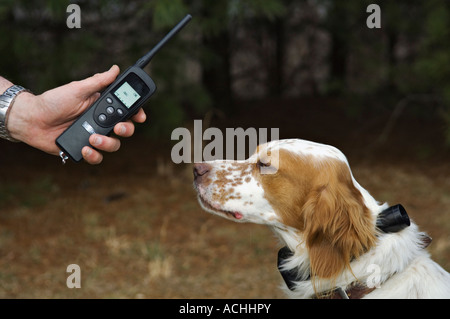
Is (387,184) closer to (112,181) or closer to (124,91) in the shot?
(112,181)

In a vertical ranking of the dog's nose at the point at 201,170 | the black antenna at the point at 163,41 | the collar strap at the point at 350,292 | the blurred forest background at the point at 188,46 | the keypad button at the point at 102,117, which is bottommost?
the collar strap at the point at 350,292

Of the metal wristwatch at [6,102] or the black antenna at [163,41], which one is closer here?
the black antenna at [163,41]

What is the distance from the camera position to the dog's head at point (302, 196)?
7.90ft

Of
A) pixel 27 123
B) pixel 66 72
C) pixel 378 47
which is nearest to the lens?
pixel 27 123

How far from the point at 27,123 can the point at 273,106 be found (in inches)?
274

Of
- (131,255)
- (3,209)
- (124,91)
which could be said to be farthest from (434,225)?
(3,209)

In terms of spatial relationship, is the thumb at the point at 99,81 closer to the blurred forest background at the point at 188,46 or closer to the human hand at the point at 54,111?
the human hand at the point at 54,111

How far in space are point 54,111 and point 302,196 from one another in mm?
1290

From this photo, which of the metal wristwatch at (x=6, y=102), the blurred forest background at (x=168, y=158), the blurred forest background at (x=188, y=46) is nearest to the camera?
the metal wristwatch at (x=6, y=102)

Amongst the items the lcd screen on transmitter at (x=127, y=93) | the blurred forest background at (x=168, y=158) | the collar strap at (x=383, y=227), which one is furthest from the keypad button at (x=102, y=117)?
→ the blurred forest background at (x=168, y=158)

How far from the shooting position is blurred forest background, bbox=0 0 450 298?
4.30 m

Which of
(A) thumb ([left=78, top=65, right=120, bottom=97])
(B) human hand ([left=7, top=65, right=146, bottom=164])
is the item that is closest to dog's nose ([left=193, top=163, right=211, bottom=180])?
(B) human hand ([left=7, top=65, right=146, bottom=164])

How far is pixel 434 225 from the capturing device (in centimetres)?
504

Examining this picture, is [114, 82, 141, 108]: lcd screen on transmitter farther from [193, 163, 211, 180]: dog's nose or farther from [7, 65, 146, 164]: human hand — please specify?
[193, 163, 211, 180]: dog's nose
